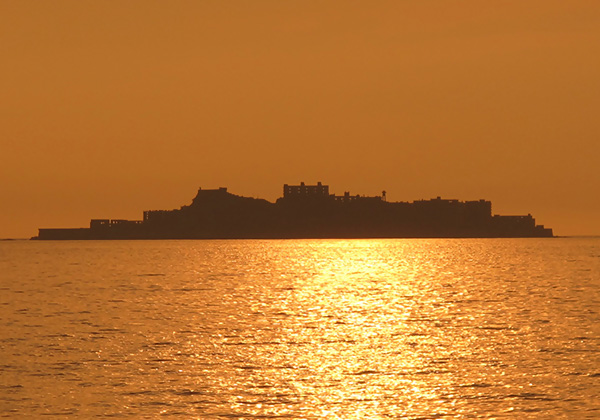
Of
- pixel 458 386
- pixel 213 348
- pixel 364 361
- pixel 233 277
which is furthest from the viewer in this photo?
pixel 233 277

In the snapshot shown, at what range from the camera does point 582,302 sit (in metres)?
95.9

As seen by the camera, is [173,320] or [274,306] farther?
[274,306]

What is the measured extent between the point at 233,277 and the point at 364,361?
10504 centimetres

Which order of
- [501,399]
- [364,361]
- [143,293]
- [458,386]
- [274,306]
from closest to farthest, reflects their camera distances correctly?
[501,399], [458,386], [364,361], [274,306], [143,293]

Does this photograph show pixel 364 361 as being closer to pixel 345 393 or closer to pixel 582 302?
pixel 345 393

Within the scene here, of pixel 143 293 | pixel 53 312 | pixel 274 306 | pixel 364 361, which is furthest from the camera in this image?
pixel 143 293

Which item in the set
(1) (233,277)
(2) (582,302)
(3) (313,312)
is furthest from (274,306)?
(1) (233,277)

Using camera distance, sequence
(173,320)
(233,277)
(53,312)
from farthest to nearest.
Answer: (233,277)
(53,312)
(173,320)

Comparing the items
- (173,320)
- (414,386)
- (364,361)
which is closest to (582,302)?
(173,320)

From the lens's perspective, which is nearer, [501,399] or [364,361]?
[501,399]

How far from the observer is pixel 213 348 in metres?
59.5

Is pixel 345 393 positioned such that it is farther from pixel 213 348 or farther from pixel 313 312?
pixel 313 312

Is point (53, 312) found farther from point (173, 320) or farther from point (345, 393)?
point (345, 393)

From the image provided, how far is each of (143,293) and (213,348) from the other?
53942mm
